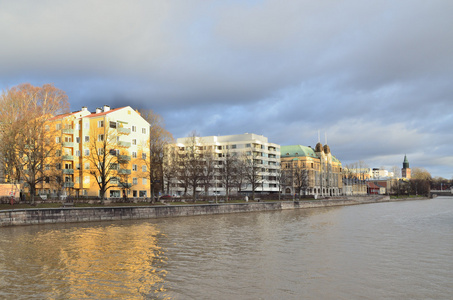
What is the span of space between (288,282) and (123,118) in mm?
80717

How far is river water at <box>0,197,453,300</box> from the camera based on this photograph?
57.2 feet

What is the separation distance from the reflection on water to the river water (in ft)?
0.17

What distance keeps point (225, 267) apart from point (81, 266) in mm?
8465

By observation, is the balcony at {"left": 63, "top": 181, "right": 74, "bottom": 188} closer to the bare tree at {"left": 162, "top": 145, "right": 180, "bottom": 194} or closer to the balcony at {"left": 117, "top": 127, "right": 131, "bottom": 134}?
the balcony at {"left": 117, "top": 127, "right": 131, "bottom": 134}

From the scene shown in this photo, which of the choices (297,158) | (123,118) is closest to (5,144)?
(123,118)

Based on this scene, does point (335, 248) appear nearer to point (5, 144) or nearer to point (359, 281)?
point (359, 281)

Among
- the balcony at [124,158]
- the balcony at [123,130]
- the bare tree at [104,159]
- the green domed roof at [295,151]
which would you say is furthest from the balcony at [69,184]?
the green domed roof at [295,151]

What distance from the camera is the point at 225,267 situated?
2269 cm

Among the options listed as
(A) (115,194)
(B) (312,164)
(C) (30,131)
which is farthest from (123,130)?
(B) (312,164)

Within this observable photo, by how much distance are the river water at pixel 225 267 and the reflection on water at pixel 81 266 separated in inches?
2.0

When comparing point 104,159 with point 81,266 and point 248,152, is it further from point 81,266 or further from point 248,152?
point 248,152

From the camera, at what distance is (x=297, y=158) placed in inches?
6934

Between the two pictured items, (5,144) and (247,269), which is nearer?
(247,269)

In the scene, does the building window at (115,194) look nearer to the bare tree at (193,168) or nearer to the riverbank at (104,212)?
the bare tree at (193,168)
